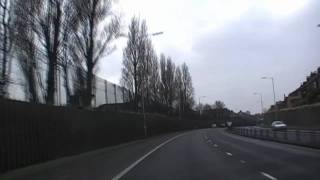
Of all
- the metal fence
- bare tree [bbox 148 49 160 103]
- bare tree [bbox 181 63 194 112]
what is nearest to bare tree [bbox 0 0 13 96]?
the metal fence

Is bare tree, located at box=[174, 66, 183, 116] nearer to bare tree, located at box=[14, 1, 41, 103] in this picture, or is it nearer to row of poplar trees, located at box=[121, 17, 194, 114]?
row of poplar trees, located at box=[121, 17, 194, 114]

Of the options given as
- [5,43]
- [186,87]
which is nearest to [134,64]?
[5,43]

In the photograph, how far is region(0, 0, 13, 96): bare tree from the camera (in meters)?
26.2

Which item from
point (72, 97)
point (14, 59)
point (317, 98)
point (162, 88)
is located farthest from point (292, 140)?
point (162, 88)

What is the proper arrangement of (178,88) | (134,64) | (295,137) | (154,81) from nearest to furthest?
(295,137), (134,64), (154,81), (178,88)

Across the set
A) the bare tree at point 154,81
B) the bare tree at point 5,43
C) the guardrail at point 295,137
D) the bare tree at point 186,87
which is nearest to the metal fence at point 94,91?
the bare tree at point 5,43

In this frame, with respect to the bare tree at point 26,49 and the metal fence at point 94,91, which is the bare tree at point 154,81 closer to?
the metal fence at point 94,91

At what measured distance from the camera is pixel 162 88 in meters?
112

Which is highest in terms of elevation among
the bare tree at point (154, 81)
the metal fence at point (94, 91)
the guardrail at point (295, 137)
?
the bare tree at point (154, 81)

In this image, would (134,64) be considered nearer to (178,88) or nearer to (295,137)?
(295,137)

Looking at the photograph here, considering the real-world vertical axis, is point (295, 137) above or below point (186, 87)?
below

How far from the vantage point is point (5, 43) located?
88.7 feet

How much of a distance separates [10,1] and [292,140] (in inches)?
913

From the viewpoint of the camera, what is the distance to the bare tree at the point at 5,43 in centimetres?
2617
